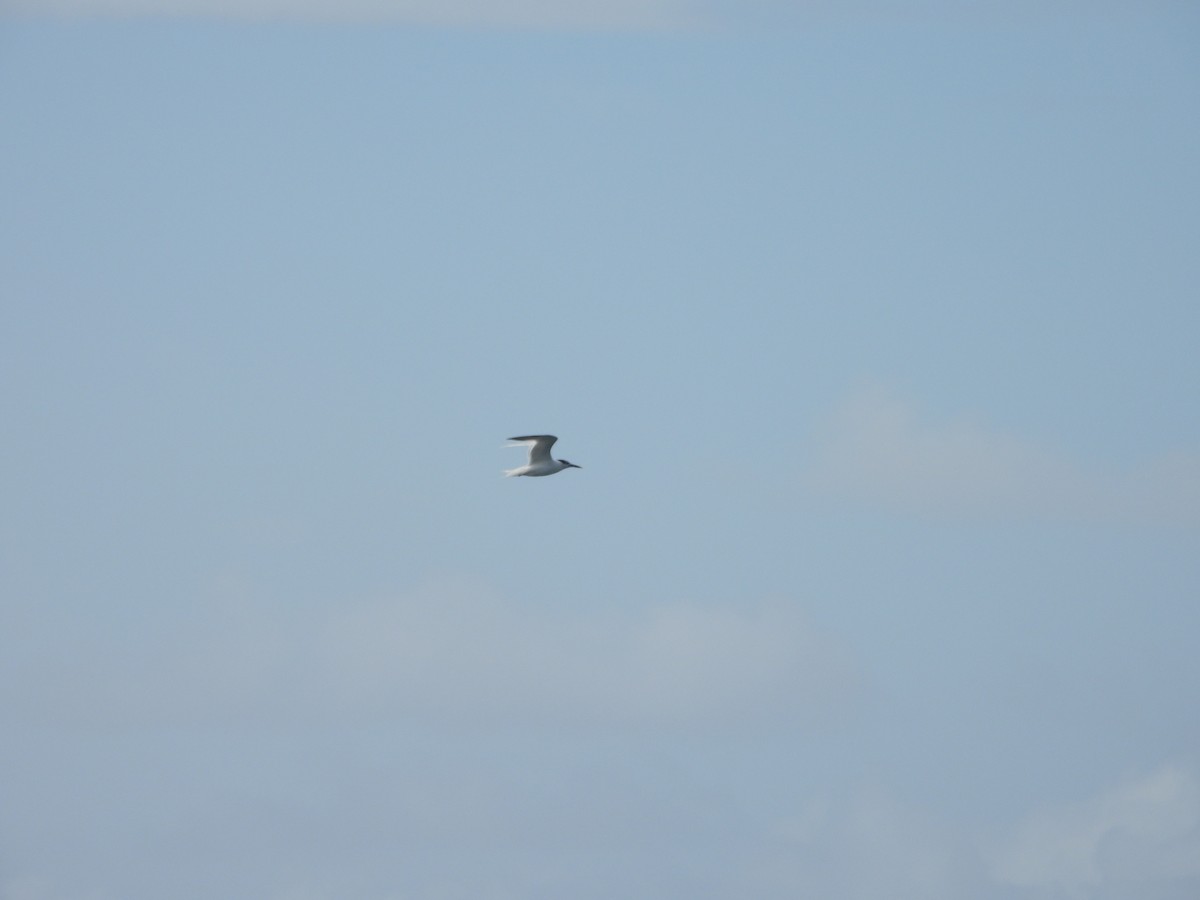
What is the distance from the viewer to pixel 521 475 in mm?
154250

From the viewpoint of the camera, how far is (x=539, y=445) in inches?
6058

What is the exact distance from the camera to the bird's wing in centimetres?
15288

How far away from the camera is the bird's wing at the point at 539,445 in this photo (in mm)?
152875
